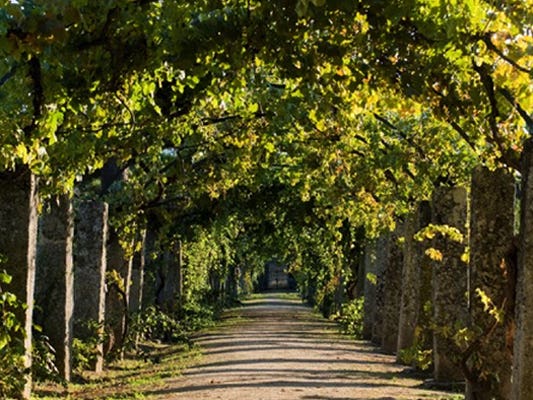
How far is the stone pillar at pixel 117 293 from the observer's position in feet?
64.7

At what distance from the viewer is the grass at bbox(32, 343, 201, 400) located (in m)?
13.6

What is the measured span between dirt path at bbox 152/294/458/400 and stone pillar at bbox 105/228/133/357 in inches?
78.0

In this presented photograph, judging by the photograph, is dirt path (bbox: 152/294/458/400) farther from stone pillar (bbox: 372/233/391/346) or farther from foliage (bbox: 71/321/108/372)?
foliage (bbox: 71/321/108/372)

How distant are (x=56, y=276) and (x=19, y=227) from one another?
2.87 m

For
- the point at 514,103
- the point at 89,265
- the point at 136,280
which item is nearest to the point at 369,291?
the point at 136,280

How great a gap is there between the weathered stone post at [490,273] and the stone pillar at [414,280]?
6.84 metres

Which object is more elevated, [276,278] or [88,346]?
[276,278]

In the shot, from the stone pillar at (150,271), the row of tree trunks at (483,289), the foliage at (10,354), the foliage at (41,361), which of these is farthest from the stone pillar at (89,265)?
the stone pillar at (150,271)

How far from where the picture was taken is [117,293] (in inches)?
799

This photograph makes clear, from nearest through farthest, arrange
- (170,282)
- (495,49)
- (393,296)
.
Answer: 1. (495,49)
2. (393,296)
3. (170,282)

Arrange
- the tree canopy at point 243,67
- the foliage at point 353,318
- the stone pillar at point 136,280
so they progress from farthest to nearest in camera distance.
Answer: the foliage at point 353,318 < the stone pillar at point 136,280 < the tree canopy at point 243,67

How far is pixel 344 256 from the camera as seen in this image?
34.8 metres

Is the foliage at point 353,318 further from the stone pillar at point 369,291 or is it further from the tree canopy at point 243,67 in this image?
the tree canopy at point 243,67

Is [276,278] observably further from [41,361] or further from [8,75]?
[8,75]
